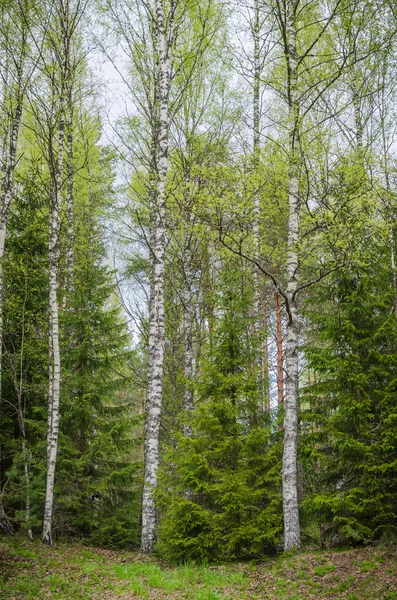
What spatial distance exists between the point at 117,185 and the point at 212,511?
1221cm

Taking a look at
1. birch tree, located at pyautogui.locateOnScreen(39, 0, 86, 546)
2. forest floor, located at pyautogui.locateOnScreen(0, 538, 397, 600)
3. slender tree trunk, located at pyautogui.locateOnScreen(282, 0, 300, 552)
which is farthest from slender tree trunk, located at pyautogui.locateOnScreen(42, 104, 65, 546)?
slender tree trunk, located at pyautogui.locateOnScreen(282, 0, 300, 552)

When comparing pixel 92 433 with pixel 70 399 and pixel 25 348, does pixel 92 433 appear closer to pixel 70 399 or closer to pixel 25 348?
pixel 70 399

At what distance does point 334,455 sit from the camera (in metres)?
8.49

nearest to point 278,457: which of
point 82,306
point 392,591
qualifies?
point 392,591

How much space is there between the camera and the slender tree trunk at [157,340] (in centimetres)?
932

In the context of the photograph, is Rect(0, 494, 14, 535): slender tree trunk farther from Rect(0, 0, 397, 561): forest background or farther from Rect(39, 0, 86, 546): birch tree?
Rect(39, 0, 86, 546): birch tree

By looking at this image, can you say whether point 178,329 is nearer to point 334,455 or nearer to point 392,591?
point 334,455

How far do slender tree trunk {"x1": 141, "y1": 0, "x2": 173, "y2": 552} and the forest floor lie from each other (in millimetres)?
1388

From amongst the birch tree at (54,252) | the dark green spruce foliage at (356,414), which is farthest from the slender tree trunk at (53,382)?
the dark green spruce foliage at (356,414)

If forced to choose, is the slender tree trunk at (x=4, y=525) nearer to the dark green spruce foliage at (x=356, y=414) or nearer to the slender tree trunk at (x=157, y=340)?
the slender tree trunk at (x=157, y=340)

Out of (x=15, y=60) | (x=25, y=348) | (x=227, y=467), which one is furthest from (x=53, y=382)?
(x=15, y=60)

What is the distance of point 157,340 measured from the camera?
33.0 ft

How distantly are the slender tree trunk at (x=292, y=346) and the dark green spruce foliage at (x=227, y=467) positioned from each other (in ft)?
1.48

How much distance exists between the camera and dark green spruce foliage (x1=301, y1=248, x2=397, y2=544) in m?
7.48
